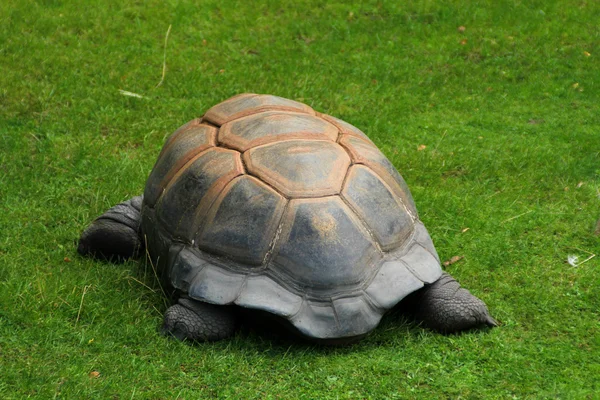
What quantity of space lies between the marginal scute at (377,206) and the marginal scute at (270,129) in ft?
1.25

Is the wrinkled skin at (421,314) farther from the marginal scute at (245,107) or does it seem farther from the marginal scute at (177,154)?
the marginal scute at (245,107)

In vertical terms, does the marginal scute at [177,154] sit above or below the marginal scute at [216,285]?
above

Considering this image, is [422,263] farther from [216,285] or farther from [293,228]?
[216,285]

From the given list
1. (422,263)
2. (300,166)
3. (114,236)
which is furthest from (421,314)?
(114,236)

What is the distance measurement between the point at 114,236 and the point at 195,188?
0.87 meters

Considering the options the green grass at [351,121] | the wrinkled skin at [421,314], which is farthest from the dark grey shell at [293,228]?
the green grass at [351,121]

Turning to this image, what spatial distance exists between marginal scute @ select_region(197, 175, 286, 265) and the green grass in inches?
19.5

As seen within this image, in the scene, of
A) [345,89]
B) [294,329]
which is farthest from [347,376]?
[345,89]

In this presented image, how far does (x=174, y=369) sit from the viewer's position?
399 cm

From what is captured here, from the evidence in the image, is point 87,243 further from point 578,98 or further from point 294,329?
point 578,98

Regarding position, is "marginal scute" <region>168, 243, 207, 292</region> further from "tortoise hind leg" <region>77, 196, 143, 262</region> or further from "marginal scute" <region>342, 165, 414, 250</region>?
"marginal scute" <region>342, 165, 414, 250</region>

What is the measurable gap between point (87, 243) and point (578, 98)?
4.81 metres

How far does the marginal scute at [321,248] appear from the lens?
157 inches

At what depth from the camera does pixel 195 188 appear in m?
4.39
